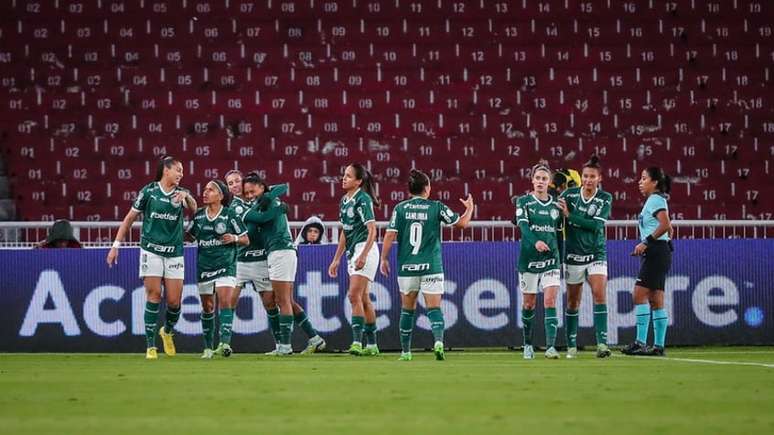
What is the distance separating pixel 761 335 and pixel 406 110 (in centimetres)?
860

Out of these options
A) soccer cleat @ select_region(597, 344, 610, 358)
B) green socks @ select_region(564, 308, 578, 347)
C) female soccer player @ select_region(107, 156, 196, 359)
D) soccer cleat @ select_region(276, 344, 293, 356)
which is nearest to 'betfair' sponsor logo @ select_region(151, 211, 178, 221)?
female soccer player @ select_region(107, 156, 196, 359)

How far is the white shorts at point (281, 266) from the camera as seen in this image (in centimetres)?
1445

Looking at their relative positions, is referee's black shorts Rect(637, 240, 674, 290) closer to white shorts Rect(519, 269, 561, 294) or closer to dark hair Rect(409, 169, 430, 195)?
white shorts Rect(519, 269, 561, 294)

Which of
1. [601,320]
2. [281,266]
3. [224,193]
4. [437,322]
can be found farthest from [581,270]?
[224,193]

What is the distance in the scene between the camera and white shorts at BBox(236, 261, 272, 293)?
14.7 meters

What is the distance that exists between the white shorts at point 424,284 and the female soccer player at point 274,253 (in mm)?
1840

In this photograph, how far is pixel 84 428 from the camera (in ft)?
21.6

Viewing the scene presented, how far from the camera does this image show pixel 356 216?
563 inches

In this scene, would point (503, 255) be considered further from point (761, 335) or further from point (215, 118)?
point (215, 118)

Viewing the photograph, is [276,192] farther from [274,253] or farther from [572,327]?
[572,327]

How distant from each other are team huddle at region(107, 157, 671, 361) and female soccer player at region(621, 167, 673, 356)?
0.01m

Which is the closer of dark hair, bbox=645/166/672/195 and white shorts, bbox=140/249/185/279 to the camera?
white shorts, bbox=140/249/185/279

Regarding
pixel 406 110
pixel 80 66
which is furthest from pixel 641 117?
pixel 80 66

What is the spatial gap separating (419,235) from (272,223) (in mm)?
2138
